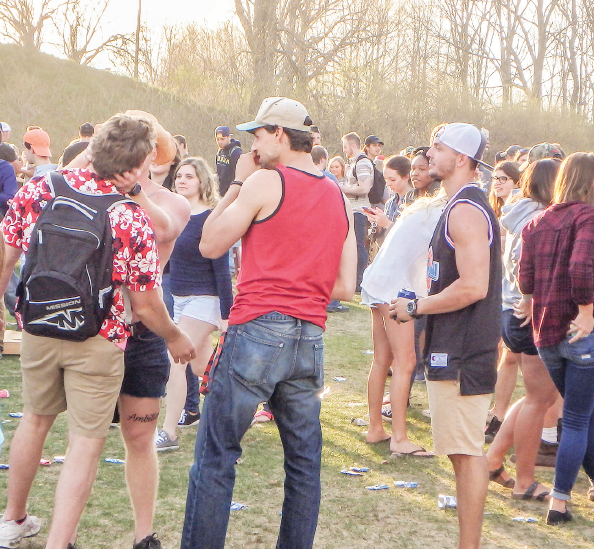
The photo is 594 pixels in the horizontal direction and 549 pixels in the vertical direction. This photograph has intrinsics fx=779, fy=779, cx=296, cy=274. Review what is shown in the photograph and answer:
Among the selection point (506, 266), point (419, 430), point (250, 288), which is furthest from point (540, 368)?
point (250, 288)

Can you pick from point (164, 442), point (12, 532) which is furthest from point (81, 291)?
point (164, 442)

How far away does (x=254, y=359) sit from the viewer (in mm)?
3047

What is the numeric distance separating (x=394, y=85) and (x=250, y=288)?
26.2m

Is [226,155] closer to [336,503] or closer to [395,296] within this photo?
[395,296]

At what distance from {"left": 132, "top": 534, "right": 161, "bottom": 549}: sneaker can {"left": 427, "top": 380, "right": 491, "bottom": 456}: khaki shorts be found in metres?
1.39

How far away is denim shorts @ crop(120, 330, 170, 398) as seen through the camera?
3428 mm

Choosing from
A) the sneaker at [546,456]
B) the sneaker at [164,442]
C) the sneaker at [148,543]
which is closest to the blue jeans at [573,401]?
the sneaker at [546,456]

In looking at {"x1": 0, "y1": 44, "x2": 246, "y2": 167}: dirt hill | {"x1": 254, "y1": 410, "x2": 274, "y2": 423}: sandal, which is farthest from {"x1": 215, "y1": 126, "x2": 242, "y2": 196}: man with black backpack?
{"x1": 0, "y1": 44, "x2": 246, "y2": 167}: dirt hill

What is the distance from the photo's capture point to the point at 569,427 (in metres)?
4.20

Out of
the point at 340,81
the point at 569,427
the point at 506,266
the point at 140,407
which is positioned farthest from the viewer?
the point at 340,81

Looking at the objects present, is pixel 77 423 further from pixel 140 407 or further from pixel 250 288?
pixel 250 288

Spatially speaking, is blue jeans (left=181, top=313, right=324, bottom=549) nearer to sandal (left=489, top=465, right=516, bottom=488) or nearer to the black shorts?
the black shorts

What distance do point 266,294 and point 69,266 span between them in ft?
2.49

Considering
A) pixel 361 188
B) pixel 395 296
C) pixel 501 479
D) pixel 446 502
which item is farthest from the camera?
pixel 361 188
